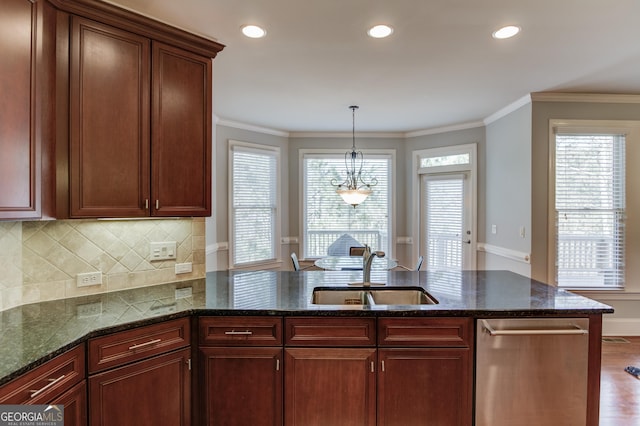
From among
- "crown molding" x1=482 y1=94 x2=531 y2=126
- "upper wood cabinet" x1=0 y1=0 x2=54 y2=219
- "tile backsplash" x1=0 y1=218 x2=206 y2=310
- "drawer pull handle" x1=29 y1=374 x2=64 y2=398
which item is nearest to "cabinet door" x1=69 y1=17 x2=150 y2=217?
"upper wood cabinet" x1=0 y1=0 x2=54 y2=219

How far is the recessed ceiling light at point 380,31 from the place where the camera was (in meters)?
2.33

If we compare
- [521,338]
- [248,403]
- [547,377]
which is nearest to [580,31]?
[521,338]

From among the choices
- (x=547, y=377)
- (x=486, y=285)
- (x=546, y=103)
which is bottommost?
(x=547, y=377)

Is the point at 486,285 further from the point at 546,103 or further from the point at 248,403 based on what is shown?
the point at 546,103

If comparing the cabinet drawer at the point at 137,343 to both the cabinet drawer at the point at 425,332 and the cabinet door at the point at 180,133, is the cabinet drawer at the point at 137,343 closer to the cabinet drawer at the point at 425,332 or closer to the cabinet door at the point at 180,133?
the cabinet door at the point at 180,133

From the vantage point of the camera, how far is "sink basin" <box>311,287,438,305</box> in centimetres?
232

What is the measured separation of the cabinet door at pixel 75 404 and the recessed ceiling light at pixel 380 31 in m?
2.58

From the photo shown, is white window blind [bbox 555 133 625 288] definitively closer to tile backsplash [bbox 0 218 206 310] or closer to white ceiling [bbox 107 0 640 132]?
white ceiling [bbox 107 0 640 132]

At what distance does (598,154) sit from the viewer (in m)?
3.70

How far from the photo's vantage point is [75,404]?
1.47 metres

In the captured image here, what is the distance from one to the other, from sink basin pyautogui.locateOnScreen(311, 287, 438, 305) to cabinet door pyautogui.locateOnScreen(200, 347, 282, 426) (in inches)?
23.0

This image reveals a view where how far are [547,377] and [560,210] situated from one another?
2.47 m

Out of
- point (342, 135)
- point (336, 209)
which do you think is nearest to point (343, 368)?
point (336, 209)

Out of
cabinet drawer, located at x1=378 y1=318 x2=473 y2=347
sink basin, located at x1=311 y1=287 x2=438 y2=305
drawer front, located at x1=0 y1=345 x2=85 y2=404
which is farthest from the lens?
sink basin, located at x1=311 y1=287 x2=438 y2=305
